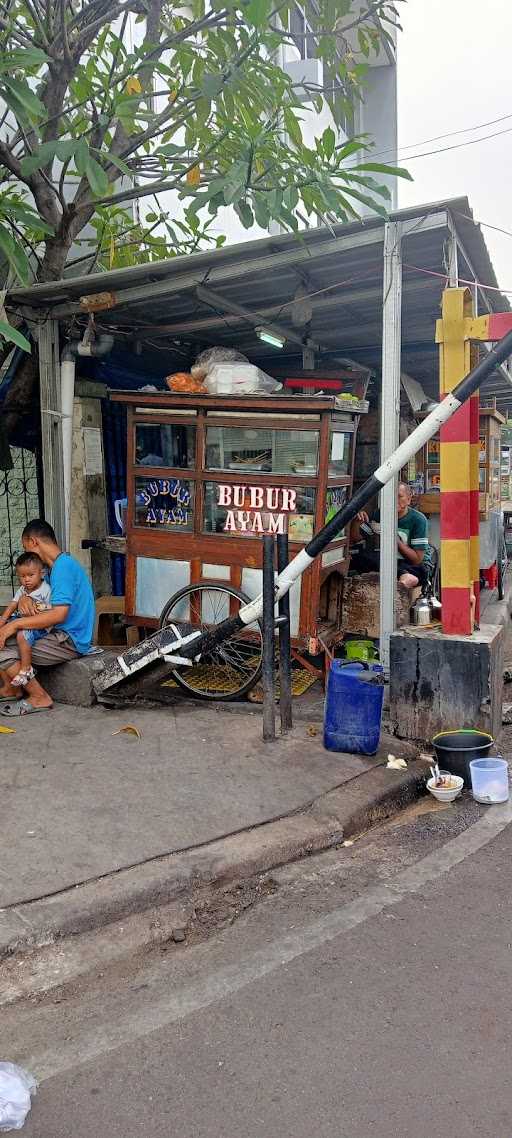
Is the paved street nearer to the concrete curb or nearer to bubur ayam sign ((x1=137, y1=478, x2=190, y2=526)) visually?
the concrete curb

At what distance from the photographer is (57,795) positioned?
460 centimetres

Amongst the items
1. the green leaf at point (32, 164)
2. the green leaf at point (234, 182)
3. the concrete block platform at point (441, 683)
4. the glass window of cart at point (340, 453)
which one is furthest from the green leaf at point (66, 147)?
the concrete block platform at point (441, 683)

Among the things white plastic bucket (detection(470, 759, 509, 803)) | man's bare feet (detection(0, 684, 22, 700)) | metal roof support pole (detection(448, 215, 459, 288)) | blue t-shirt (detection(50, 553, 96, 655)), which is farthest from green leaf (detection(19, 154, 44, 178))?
white plastic bucket (detection(470, 759, 509, 803))

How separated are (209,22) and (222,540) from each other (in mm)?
3878

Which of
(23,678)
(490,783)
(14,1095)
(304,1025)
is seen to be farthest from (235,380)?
(14,1095)

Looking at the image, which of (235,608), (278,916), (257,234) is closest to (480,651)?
(235,608)

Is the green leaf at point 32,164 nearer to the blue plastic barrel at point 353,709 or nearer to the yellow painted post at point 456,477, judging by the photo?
the yellow painted post at point 456,477

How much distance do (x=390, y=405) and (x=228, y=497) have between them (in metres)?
1.40

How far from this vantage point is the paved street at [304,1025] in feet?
7.92

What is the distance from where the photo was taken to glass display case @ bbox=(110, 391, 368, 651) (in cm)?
629

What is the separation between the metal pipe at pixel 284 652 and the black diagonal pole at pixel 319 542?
0.20 meters

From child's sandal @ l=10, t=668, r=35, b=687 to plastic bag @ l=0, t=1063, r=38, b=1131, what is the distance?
3706 millimetres

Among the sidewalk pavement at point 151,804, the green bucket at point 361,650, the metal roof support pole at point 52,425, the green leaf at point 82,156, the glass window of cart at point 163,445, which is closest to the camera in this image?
the sidewalk pavement at point 151,804

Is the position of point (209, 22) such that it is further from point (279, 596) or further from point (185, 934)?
point (185, 934)
